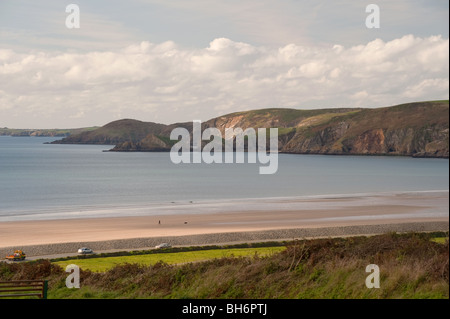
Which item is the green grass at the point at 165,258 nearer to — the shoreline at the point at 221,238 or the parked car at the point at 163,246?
the parked car at the point at 163,246

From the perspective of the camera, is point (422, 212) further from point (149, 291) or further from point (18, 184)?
point (18, 184)

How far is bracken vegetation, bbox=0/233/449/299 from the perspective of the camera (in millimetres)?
12070

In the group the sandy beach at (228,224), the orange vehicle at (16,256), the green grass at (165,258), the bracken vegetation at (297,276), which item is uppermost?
the bracken vegetation at (297,276)

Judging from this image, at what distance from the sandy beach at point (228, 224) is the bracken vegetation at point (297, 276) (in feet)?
61.8

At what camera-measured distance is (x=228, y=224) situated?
1848 inches

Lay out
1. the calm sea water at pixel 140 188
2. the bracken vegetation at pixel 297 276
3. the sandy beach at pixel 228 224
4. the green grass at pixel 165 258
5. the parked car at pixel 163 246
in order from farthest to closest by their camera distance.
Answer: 1. the calm sea water at pixel 140 188
2. the sandy beach at pixel 228 224
3. the parked car at pixel 163 246
4. the green grass at pixel 165 258
5. the bracken vegetation at pixel 297 276

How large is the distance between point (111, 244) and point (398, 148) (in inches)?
6663

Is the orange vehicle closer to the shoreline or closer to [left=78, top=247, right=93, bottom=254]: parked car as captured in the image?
the shoreline

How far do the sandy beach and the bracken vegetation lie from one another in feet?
61.8

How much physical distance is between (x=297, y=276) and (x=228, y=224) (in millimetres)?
32910

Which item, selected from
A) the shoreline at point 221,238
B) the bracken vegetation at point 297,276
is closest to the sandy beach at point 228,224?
the shoreline at point 221,238

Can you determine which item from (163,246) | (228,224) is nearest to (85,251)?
(163,246)

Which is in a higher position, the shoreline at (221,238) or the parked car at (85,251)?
the parked car at (85,251)

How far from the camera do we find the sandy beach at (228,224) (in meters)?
38.5
